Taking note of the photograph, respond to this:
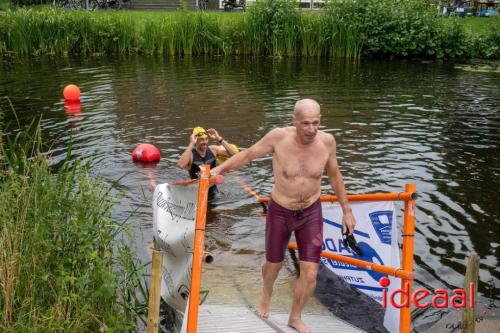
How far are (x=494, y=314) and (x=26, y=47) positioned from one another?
2246 centimetres

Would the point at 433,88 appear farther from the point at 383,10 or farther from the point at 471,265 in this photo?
the point at 471,265

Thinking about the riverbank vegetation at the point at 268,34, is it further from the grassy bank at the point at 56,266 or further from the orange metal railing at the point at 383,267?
the orange metal railing at the point at 383,267

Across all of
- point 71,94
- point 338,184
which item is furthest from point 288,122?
point 338,184

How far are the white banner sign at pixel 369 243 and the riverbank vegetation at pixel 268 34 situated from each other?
19126mm

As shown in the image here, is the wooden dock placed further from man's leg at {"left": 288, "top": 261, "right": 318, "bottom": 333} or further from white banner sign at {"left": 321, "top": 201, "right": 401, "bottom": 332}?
white banner sign at {"left": 321, "top": 201, "right": 401, "bottom": 332}

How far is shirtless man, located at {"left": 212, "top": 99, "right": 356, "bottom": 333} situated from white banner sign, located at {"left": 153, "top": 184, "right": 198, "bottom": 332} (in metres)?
0.91

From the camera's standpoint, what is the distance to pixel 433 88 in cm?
1936

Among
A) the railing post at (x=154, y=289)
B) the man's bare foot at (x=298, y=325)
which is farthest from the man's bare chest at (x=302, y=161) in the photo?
the railing post at (x=154, y=289)

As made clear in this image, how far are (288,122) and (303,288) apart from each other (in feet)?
31.6

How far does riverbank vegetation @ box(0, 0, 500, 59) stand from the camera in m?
24.8

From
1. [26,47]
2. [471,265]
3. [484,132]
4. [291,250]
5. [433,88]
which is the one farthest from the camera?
[26,47]

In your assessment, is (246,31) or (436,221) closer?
(436,221)

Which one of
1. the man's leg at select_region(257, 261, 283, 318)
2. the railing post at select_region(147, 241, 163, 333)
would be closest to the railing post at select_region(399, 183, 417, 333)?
the man's leg at select_region(257, 261, 283, 318)

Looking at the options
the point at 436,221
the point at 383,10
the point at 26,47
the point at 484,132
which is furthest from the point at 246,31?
the point at 436,221
